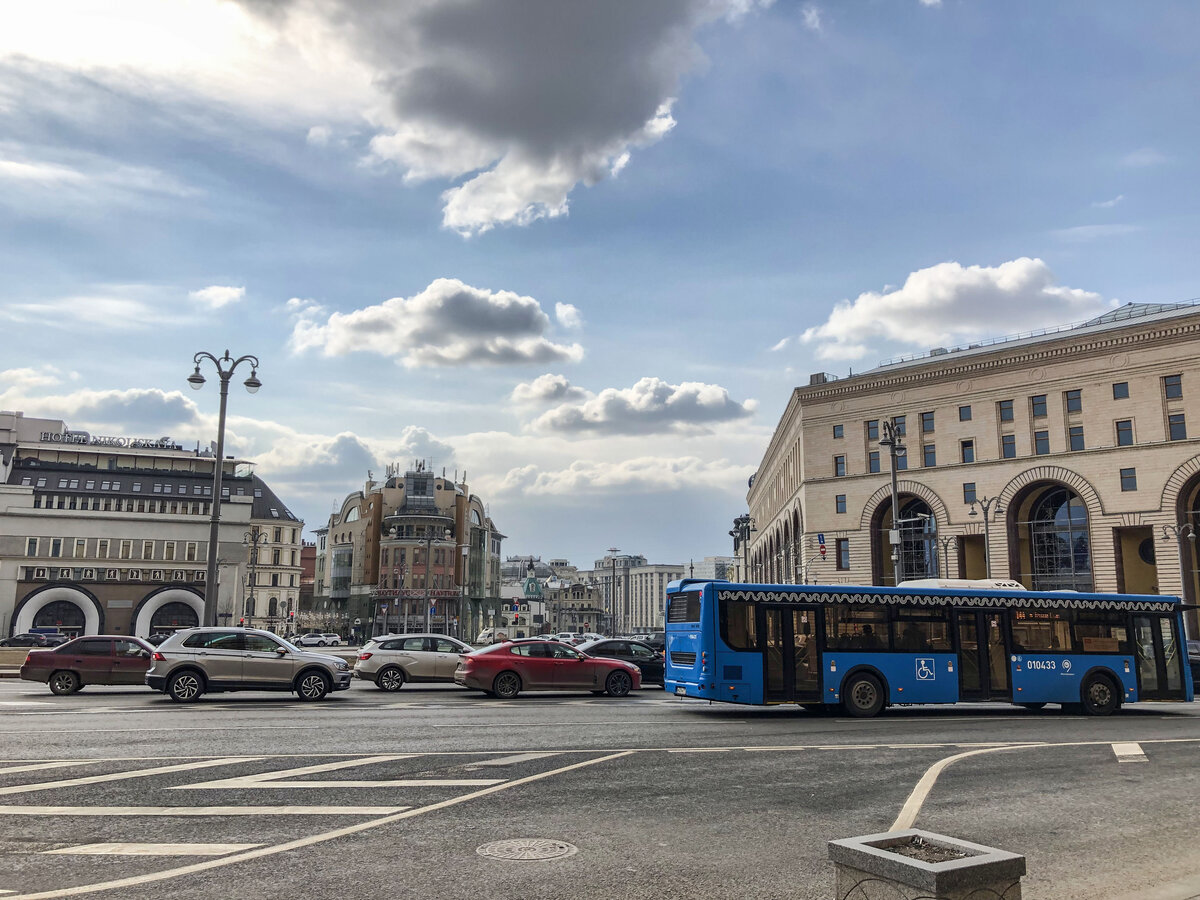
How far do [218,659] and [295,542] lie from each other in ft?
322

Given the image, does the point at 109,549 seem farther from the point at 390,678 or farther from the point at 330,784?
the point at 330,784

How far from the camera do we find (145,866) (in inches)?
253

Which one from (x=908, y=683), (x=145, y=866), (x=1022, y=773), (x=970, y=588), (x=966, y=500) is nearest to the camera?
(x=145, y=866)

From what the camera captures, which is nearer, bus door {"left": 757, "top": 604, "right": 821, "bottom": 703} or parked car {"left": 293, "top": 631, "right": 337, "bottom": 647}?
bus door {"left": 757, "top": 604, "right": 821, "bottom": 703}

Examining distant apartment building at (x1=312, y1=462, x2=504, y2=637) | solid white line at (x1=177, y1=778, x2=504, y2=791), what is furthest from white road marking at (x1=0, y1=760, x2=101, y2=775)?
distant apartment building at (x1=312, y1=462, x2=504, y2=637)

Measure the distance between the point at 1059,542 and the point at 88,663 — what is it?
209ft

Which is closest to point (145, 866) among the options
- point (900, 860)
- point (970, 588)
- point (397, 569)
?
point (900, 860)

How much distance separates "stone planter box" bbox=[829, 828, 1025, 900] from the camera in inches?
159

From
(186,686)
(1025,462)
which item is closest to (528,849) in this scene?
(186,686)

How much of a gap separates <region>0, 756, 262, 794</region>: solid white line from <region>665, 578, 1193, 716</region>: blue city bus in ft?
32.4

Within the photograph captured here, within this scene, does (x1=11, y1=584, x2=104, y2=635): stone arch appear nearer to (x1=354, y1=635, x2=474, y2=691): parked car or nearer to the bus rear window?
(x1=354, y1=635, x2=474, y2=691): parked car

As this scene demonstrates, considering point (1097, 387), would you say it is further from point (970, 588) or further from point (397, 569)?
point (397, 569)

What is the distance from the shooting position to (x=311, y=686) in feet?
66.3

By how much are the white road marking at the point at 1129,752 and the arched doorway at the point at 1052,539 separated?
53971mm
